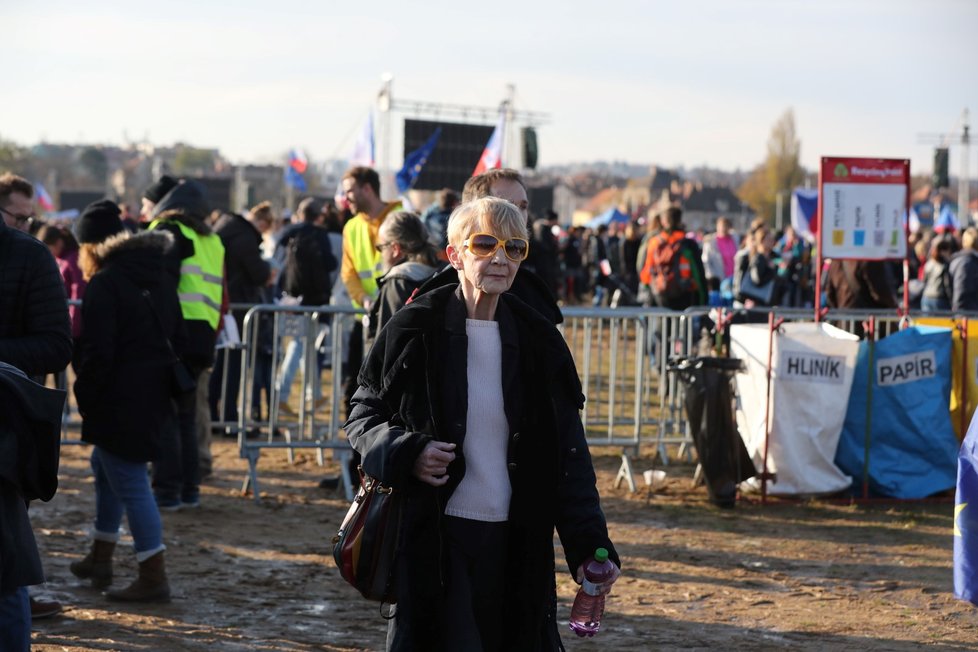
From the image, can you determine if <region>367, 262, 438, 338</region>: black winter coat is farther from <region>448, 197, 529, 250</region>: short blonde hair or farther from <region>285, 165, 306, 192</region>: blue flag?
Result: <region>285, 165, 306, 192</region>: blue flag

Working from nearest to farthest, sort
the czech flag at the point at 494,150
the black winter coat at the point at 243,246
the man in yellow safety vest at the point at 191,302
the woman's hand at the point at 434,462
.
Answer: the woman's hand at the point at 434,462 → the man in yellow safety vest at the point at 191,302 → the black winter coat at the point at 243,246 → the czech flag at the point at 494,150

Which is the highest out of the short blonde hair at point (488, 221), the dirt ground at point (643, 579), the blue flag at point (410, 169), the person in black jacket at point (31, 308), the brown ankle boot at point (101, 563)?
the blue flag at point (410, 169)

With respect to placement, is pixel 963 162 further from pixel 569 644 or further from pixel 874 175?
pixel 569 644

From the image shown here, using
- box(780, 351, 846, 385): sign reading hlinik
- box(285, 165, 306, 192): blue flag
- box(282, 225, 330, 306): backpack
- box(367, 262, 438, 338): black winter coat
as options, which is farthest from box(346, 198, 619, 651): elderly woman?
box(285, 165, 306, 192): blue flag

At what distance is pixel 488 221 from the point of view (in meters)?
3.99

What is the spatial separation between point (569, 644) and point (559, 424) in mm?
2732

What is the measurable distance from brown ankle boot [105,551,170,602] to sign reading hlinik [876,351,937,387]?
5.45 meters

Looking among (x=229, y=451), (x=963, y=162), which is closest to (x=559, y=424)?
(x=229, y=451)

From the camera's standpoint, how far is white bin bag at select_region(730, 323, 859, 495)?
9.69 m

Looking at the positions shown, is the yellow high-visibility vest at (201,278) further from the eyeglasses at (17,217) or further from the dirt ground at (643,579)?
the eyeglasses at (17,217)

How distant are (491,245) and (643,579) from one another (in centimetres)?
423

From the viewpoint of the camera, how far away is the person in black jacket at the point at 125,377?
21.7 ft

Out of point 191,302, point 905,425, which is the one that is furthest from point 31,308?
point 905,425

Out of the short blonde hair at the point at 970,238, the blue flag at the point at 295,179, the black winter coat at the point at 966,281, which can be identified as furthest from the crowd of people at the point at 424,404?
the blue flag at the point at 295,179
